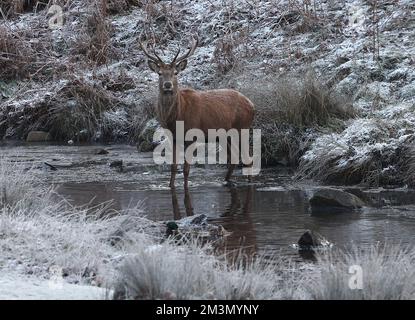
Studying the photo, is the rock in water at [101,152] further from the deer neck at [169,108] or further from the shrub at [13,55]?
the shrub at [13,55]

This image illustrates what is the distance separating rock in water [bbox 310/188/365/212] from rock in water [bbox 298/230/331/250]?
2.24 metres

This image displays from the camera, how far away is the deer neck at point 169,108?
13.4 m

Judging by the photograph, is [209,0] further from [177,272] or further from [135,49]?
[177,272]

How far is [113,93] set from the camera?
21.1 metres

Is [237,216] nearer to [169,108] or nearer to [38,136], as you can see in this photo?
[169,108]

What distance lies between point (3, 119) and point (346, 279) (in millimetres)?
16185

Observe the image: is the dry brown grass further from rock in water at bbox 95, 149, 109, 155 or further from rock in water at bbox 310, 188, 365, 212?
rock in water at bbox 310, 188, 365, 212

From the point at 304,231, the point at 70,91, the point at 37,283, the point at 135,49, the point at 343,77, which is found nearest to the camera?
the point at 37,283

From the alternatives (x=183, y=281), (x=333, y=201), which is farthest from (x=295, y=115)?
(x=183, y=281)

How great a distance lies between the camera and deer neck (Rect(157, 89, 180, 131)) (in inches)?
529

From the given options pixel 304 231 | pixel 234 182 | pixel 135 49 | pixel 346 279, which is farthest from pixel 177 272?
pixel 135 49

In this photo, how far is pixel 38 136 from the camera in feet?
65.9

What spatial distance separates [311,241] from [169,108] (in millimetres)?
4903

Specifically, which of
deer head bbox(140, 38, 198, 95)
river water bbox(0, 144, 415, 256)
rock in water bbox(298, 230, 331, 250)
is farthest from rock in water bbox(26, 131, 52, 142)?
rock in water bbox(298, 230, 331, 250)
